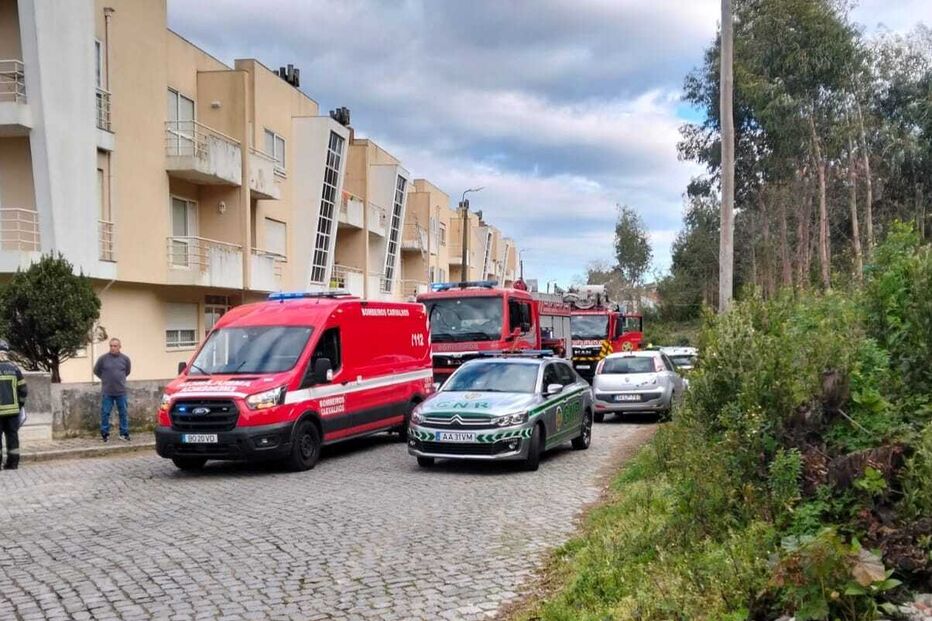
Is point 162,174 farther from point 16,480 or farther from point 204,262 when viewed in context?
point 16,480

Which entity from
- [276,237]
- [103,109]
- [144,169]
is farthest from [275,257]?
[103,109]

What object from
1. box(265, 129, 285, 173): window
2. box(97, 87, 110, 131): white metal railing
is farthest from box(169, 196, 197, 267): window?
box(265, 129, 285, 173): window

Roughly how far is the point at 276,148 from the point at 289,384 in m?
21.4

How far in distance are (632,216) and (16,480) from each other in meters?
66.5

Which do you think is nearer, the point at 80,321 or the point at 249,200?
the point at 80,321

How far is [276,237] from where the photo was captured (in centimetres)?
3128

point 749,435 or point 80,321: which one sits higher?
point 80,321

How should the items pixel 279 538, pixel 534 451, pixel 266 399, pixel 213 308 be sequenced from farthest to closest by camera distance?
pixel 213 308
pixel 534 451
pixel 266 399
pixel 279 538

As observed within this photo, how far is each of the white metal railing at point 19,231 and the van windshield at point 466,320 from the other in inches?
357

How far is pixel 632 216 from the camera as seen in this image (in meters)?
73.6

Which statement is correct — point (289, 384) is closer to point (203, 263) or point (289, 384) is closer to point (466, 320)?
point (466, 320)

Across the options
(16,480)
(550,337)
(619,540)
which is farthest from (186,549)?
(550,337)

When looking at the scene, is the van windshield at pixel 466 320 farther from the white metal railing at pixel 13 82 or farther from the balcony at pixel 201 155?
the white metal railing at pixel 13 82

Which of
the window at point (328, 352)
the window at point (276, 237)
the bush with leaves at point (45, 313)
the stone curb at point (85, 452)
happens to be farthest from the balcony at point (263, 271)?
the window at point (328, 352)
